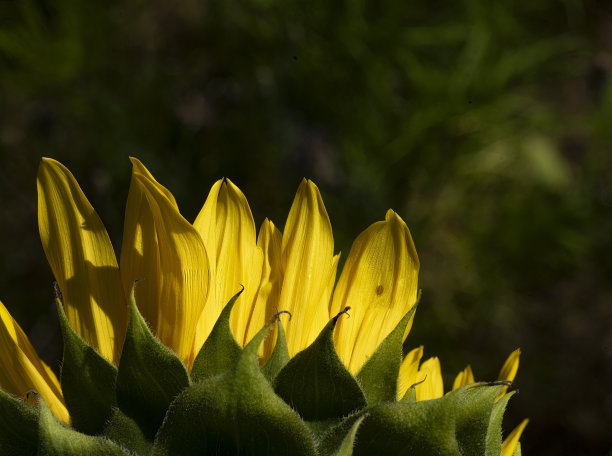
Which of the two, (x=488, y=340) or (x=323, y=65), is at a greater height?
(x=323, y=65)

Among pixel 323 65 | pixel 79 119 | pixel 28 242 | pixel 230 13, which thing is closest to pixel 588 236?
pixel 323 65

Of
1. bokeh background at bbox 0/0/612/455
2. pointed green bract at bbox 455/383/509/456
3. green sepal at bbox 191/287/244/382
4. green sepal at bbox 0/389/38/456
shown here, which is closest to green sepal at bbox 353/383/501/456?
pointed green bract at bbox 455/383/509/456

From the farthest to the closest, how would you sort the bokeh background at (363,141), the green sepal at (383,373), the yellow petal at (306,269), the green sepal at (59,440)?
1. the bokeh background at (363,141)
2. the yellow petal at (306,269)
3. the green sepal at (383,373)
4. the green sepal at (59,440)

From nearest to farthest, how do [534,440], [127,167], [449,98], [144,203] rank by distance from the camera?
[144,203], [127,167], [449,98], [534,440]

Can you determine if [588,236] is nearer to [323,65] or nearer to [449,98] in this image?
A: [449,98]

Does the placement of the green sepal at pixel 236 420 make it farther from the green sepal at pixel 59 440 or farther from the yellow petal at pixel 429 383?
the yellow petal at pixel 429 383

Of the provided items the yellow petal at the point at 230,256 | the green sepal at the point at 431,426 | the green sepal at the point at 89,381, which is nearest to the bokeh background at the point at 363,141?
the yellow petal at the point at 230,256

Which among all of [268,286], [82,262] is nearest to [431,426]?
[268,286]

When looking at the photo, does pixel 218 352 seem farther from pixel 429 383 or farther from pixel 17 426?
pixel 429 383
